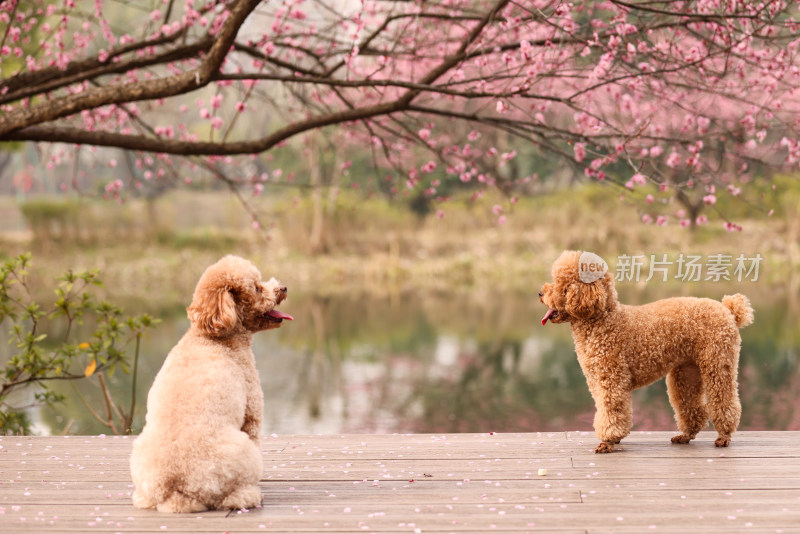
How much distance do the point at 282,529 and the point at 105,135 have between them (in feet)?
9.88

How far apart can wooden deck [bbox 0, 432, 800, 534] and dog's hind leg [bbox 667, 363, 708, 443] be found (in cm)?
7

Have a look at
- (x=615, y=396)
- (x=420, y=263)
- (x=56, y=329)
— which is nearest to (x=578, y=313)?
(x=615, y=396)

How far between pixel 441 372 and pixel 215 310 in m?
6.74

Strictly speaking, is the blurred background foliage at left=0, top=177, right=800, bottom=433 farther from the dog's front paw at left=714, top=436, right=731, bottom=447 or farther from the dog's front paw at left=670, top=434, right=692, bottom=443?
the dog's front paw at left=714, top=436, right=731, bottom=447

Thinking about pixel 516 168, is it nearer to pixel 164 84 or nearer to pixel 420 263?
pixel 420 263

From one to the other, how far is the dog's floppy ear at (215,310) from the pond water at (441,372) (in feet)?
12.8

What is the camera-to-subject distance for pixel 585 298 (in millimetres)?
3262

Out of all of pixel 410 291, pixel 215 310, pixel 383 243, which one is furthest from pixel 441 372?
pixel 383 243

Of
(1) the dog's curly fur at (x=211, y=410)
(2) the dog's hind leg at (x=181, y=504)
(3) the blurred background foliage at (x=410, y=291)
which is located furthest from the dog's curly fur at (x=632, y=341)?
(3) the blurred background foliage at (x=410, y=291)

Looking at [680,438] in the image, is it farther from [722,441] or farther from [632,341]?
[632,341]

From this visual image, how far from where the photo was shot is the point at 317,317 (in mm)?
12117

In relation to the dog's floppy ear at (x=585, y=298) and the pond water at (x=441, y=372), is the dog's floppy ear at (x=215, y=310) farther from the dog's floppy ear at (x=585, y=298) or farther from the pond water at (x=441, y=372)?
the pond water at (x=441, y=372)

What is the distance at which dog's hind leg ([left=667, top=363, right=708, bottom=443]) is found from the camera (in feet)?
11.5

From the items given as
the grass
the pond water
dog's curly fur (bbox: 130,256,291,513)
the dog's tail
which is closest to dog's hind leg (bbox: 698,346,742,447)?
the dog's tail
